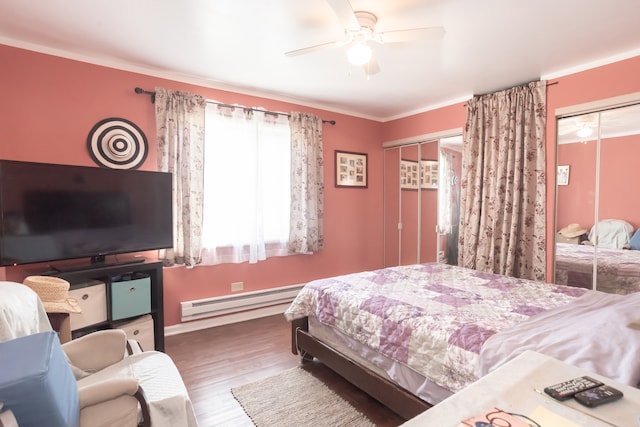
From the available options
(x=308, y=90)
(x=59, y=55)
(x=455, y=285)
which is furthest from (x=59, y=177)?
(x=455, y=285)

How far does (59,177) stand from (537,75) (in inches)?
166

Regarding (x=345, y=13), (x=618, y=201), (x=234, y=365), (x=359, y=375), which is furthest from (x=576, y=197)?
(x=234, y=365)

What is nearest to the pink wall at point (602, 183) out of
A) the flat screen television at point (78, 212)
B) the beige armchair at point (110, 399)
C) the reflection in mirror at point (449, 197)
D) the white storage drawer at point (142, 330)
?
the reflection in mirror at point (449, 197)

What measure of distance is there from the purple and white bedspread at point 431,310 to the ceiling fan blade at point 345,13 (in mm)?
1723

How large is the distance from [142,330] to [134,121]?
73.6 inches

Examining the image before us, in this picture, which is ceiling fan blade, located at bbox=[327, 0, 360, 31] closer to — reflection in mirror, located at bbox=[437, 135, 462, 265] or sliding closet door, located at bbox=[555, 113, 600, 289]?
sliding closet door, located at bbox=[555, 113, 600, 289]

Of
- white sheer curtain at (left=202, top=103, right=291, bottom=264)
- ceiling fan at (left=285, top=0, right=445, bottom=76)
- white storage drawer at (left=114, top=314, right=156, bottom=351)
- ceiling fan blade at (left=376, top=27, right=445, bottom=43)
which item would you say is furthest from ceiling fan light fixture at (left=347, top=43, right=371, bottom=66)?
white storage drawer at (left=114, top=314, right=156, bottom=351)

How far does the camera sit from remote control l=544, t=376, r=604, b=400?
82 centimetres

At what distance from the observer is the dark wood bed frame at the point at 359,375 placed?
1.78m

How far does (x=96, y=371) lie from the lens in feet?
5.56

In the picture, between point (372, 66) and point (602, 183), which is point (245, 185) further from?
point (602, 183)

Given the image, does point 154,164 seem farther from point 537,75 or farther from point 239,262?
point 537,75

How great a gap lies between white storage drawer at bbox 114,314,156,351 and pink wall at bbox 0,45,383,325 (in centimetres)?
51

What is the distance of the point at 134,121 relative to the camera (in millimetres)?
3018
